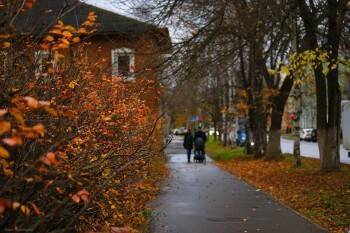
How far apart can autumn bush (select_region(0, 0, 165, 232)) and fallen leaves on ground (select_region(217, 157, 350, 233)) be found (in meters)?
→ 5.08

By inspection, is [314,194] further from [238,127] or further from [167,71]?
[238,127]

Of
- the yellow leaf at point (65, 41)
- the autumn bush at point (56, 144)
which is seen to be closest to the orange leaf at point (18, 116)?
the autumn bush at point (56, 144)

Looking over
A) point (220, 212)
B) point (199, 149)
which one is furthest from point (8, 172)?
point (199, 149)

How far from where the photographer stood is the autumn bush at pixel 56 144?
399 centimetres

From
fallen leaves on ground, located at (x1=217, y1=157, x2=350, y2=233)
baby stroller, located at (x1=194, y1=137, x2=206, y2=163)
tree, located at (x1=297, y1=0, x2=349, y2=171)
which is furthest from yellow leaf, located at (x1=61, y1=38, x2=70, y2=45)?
baby stroller, located at (x1=194, y1=137, x2=206, y2=163)

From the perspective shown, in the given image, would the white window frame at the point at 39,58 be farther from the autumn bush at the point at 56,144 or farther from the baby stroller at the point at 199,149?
the baby stroller at the point at 199,149

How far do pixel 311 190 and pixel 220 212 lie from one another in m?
4.23

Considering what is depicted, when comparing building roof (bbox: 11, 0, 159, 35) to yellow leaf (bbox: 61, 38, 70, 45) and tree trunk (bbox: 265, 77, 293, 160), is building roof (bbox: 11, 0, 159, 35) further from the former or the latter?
tree trunk (bbox: 265, 77, 293, 160)

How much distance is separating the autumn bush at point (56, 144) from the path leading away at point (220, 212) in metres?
3.05

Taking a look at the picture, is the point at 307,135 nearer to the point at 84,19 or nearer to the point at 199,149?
the point at 199,149

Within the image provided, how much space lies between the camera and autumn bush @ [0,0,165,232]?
399 cm

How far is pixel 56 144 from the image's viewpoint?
14.5 ft

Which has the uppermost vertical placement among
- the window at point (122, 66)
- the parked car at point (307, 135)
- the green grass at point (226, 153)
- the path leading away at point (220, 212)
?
the window at point (122, 66)

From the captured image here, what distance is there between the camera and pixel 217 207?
13.3m
